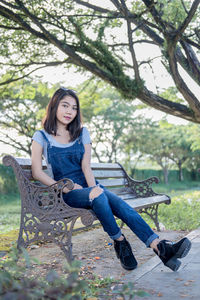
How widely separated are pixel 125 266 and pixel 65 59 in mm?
7915

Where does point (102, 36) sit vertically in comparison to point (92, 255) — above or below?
above

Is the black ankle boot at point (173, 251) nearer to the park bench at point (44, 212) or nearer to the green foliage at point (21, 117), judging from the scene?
the park bench at point (44, 212)

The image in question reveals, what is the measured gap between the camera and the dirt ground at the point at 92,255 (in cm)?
388

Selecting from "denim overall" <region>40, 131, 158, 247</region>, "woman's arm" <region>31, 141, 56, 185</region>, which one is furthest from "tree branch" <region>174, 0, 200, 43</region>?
"woman's arm" <region>31, 141, 56, 185</region>

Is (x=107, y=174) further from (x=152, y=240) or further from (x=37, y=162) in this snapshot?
(x=152, y=240)

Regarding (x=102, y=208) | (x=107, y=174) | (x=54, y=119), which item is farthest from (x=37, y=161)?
(x=107, y=174)

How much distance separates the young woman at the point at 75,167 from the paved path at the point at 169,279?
0.22 metres

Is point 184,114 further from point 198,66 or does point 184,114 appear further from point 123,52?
point 123,52

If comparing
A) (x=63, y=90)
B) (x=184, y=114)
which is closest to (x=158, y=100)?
(x=184, y=114)

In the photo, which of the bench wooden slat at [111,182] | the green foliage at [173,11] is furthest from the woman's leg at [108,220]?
the green foliage at [173,11]

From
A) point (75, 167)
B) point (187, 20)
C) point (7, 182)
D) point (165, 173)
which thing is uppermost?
point (187, 20)

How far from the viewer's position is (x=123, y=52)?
10391mm

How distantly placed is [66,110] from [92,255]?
175 cm

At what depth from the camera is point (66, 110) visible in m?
4.38
